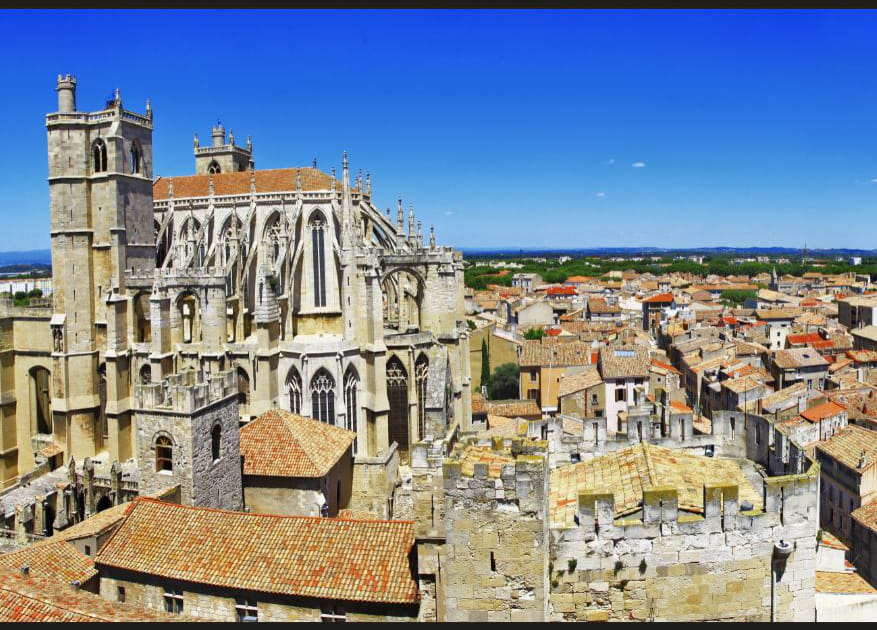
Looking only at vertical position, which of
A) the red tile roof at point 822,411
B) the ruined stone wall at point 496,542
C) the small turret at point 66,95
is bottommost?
the red tile roof at point 822,411

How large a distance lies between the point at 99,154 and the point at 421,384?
19772mm

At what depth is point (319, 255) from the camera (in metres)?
36.8

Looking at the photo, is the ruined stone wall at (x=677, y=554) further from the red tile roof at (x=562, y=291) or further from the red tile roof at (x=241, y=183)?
the red tile roof at (x=562, y=291)

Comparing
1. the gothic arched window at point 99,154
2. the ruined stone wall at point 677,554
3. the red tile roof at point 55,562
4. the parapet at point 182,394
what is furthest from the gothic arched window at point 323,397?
the ruined stone wall at point 677,554

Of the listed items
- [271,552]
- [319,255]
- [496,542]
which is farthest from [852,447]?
[496,542]

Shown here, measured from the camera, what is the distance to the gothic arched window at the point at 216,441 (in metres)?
21.7

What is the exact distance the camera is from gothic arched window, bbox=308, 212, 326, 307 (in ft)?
119

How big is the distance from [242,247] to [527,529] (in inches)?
1144

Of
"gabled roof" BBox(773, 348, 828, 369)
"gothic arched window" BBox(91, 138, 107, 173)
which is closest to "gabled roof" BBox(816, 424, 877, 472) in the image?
"gabled roof" BBox(773, 348, 828, 369)

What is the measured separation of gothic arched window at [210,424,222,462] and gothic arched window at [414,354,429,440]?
1381cm

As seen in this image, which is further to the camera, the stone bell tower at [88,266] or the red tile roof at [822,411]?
the red tile roof at [822,411]

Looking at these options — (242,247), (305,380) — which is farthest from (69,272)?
(305,380)

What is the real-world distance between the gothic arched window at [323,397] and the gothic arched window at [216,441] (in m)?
11.8

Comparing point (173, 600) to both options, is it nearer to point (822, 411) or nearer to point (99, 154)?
point (99, 154)
